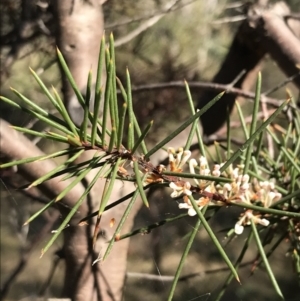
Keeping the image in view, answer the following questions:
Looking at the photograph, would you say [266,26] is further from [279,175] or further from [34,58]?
[34,58]

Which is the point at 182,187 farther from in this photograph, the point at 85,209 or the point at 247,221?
the point at 85,209

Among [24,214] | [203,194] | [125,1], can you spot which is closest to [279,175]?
[203,194]

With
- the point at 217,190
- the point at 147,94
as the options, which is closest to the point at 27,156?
the point at 217,190

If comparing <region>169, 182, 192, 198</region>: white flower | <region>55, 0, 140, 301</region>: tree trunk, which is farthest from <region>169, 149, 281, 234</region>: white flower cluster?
<region>55, 0, 140, 301</region>: tree trunk

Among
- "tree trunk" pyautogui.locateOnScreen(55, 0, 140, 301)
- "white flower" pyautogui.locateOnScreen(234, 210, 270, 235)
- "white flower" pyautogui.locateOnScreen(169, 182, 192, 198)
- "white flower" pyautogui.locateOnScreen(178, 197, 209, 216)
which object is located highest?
"tree trunk" pyautogui.locateOnScreen(55, 0, 140, 301)

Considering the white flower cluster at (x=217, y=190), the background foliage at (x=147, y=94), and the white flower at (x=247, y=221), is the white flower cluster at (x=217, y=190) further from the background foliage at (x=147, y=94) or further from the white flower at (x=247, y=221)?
the background foliage at (x=147, y=94)

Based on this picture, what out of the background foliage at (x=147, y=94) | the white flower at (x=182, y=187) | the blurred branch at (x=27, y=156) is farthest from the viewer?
the background foliage at (x=147, y=94)

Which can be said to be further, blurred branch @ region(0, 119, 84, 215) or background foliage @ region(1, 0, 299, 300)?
background foliage @ region(1, 0, 299, 300)

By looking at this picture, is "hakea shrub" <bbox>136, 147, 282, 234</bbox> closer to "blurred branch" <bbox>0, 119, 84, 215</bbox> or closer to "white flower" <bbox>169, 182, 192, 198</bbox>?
"white flower" <bbox>169, 182, 192, 198</bbox>

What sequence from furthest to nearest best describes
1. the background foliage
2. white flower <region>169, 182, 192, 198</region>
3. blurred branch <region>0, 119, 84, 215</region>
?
the background foliage, blurred branch <region>0, 119, 84, 215</region>, white flower <region>169, 182, 192, 198</region>

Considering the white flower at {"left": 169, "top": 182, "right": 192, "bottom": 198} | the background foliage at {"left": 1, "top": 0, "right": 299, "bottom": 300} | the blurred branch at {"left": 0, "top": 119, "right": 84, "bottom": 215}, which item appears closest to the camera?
the white flower at {"left": 169, "top": 182, "right": 192, "bottom": 198}

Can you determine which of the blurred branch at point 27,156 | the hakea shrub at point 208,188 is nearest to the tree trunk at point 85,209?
the blurred branch at point 27,156
